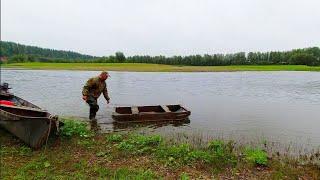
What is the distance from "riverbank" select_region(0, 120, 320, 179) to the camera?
855cm

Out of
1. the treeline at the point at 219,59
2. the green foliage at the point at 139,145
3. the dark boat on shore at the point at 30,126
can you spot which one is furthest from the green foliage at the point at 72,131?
the treeline at the point at 219,59

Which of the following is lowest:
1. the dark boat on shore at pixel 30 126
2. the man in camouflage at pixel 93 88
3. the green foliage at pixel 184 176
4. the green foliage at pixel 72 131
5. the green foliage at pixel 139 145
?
the green foliage at pixel 184 176

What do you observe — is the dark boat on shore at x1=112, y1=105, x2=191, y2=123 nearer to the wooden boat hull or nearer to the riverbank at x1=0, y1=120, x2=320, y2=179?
the riverbank at x1=0, y1=120, x2=320, y2=179

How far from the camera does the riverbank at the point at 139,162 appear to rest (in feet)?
28.1

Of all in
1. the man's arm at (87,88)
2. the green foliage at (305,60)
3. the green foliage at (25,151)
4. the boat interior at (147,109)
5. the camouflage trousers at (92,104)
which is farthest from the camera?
the green foliage at (305,60)

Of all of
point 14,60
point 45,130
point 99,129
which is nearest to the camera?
point 45,130

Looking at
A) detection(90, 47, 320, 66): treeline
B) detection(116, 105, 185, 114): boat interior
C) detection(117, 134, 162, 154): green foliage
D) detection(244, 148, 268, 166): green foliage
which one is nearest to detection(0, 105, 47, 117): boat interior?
detection(117, 134, 162, 154): green foliage

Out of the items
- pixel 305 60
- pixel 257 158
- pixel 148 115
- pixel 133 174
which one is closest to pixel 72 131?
pixel 133 174

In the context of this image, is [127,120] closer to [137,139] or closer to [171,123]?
[171,123]

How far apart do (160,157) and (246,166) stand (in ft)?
7.29

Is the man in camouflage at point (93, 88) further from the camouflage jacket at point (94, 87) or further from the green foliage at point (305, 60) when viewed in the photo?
the green foliage at point (305, 60)

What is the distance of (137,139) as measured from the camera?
11.6 meters

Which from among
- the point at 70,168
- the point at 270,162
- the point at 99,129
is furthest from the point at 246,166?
the point at 99,129

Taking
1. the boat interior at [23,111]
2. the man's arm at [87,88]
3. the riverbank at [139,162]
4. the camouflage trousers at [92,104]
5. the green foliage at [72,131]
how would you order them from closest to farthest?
the riverbank at [139,162] < the green foliage at [72,131] < the boat interior at [23,111] < the man's arm at [87,88] < the camouflage trousers at [92,104]
